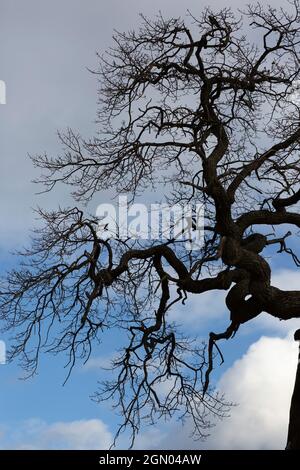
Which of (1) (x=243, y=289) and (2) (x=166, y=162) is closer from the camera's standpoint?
(1) (x=243, y=289)

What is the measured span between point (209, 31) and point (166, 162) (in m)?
2.20

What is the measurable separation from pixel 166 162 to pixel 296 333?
3477 mm

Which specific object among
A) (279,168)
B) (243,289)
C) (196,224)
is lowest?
(243,289)

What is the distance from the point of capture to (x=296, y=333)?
11.8m

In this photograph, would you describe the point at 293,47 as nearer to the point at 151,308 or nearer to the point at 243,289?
the point at 243,289

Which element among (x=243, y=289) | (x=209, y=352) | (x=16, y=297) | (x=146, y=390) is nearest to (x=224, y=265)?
(x=243, y=289)

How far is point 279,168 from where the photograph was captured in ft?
39.9

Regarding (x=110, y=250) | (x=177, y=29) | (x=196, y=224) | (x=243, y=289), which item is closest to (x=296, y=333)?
(x=243, y=289)

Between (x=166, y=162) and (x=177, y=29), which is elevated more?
(x=177, y=29)
